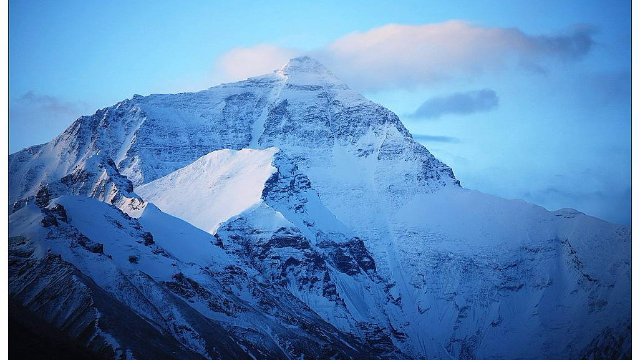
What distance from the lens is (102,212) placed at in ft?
465

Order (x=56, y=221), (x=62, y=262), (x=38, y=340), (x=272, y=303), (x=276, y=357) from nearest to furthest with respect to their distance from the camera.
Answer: (x=38, y=340) → (x=62, y=262) → (x=56, y=221) → (x=276, y=357) → (x=272, y=303)

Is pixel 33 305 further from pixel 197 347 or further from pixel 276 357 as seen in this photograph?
pixel 276 357

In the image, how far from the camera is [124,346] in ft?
292

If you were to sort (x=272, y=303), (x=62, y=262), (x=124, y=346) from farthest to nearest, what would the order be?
(x=272, y=303) → (x=62, y=262) → (x=124, y=346)

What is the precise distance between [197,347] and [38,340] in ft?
122

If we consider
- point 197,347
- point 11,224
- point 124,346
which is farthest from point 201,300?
point 124,346

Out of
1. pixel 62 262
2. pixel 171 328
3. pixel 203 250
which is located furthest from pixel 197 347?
pixel 203 250

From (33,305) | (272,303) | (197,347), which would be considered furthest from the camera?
(272,303)

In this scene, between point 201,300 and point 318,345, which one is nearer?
point 201,300

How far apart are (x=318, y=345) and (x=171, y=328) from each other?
136 ft

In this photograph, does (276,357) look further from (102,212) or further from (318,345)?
(102,212)

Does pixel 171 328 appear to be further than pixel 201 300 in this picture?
No
